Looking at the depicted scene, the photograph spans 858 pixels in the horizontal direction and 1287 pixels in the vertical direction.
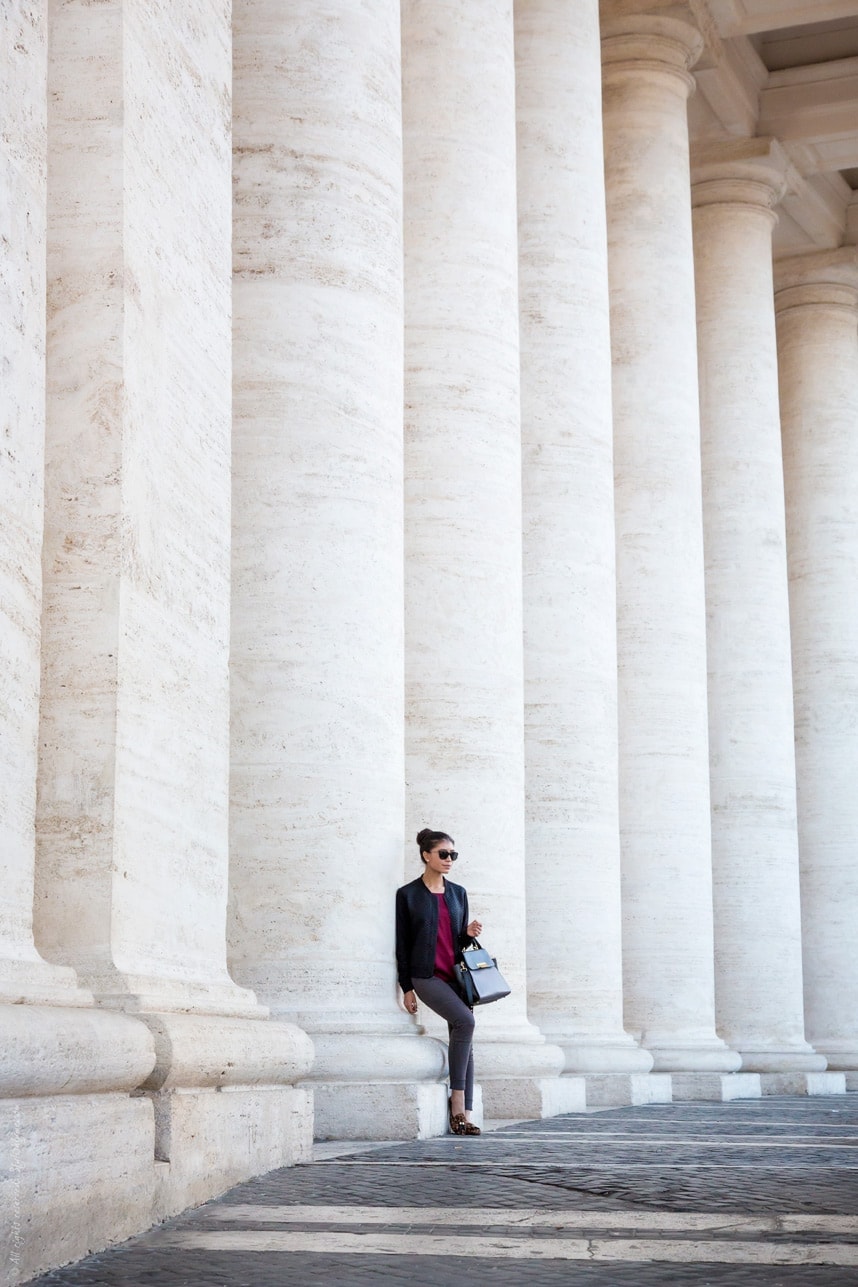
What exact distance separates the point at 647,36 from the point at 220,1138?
194 ft

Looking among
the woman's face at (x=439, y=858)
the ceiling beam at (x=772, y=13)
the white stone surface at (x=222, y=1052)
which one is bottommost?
the white stone surface at (x=222, y=1052)

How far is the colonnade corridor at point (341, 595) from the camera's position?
2416 centimetres

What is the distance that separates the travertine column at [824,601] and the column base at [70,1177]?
7615cm

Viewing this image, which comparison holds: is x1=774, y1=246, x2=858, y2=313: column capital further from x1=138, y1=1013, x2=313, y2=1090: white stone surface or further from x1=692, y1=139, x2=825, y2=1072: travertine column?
x1=138, y1=1013, x2=313, y2=1090: white stone surface

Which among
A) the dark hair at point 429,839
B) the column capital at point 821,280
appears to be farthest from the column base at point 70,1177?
the column capital at point 821,280

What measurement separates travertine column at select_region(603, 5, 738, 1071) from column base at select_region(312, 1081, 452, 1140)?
1249 inches

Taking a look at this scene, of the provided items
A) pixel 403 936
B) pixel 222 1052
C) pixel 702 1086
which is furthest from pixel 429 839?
pixel 702 1086

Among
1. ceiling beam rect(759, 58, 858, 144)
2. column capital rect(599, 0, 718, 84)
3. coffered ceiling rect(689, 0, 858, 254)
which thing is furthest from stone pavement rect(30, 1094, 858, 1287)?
ceiling beam rect(759, 58, 858, 144)

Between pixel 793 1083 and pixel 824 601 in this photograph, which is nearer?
pixel 793 1083

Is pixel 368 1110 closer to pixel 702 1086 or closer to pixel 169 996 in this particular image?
pixel 169 996

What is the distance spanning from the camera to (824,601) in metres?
101

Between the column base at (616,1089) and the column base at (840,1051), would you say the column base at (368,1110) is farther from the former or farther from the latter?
the column base at (840,1051)

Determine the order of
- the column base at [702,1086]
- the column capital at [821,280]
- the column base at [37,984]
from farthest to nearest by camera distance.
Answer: the column capital at [821,280] < the column base at [702,1086] < the column base at [37,984]

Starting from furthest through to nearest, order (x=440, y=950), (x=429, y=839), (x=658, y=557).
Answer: (x=658, y=557), (x=429, y=839), (x=440, y=950)
